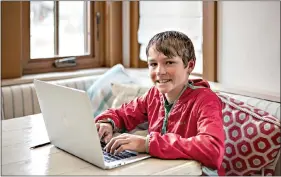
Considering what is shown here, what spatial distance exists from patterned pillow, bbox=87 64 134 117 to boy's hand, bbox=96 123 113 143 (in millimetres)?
759

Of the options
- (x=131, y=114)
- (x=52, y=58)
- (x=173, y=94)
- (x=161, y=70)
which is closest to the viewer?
(x=161, y=70)

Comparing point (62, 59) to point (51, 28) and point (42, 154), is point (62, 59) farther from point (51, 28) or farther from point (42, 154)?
point (42, 154)

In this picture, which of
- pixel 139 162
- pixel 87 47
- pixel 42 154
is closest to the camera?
pixel 139 162

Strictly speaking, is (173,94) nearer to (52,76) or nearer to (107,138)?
(107,138)

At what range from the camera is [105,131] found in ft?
5.62

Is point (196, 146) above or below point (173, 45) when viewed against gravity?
below

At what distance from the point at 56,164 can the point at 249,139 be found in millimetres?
845

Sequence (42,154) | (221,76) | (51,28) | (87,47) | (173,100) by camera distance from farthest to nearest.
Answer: (87,47) < (51,28) < (221,76) < (173,100) < (42,154)

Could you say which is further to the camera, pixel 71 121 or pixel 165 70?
pixel 165 70

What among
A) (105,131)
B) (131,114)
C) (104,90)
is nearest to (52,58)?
(104,90)

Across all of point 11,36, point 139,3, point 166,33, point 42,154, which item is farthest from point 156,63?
point 139,3

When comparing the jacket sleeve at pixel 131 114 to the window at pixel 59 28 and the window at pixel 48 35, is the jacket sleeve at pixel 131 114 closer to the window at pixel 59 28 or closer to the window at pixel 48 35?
the window at pixel 48 35

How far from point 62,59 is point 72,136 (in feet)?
5.32

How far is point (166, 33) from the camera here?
1.62 metres
